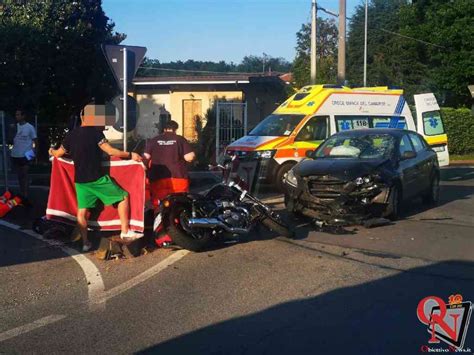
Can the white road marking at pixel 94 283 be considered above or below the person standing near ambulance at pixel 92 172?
below

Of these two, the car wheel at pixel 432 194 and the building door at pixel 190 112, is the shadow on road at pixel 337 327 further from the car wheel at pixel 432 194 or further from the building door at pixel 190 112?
the building door at pixel 190 112

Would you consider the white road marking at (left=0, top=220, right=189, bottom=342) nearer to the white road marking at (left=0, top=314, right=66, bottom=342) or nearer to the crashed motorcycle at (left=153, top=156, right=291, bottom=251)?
the white road marking at (left=0, top=314, right=66, bottom=342)

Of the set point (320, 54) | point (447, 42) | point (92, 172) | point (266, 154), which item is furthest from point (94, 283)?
point (320, 54)

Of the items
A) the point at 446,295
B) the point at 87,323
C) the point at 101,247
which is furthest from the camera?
the point at 101,247

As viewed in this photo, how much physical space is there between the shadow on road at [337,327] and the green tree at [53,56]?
51.8 ft

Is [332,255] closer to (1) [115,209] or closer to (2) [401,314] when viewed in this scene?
(2) [401,314]

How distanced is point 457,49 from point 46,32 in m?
22.7

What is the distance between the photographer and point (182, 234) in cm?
777

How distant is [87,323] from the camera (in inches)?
208

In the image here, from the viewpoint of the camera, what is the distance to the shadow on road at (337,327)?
4672 mm

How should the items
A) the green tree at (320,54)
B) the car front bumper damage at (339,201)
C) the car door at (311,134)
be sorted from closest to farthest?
the car front bumper damage at (339,201) < the car door at (311,134) < the green tree at (320,54)

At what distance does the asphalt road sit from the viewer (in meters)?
4.84

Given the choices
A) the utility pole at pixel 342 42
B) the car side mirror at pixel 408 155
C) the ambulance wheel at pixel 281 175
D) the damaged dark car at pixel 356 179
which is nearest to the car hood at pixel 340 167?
the damaged dark car at pixel 356 179

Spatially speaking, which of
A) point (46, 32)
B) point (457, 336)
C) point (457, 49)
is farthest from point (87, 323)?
point (457, 49)
